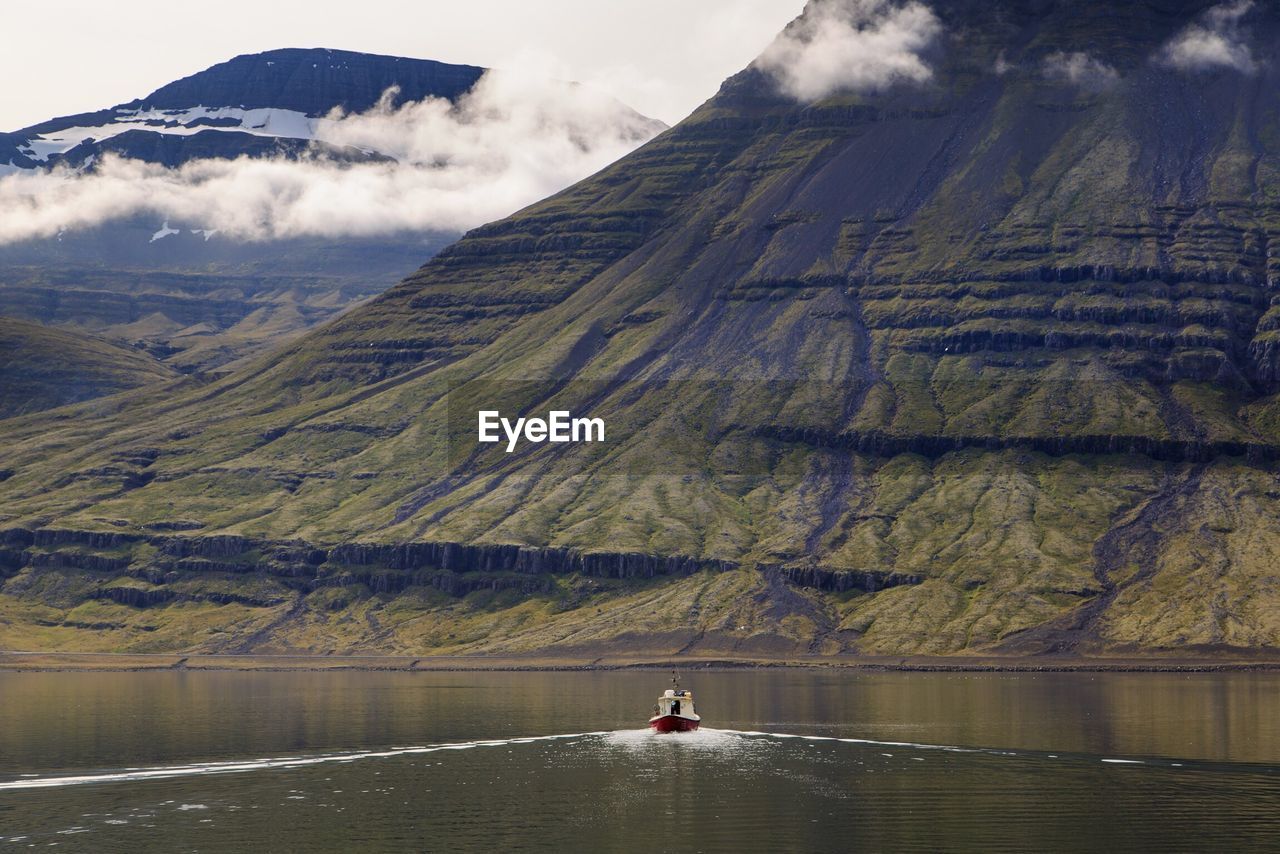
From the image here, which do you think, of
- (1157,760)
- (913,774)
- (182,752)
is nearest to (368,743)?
(182,752)

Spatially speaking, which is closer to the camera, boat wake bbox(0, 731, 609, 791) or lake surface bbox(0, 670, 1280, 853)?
lake surface bbox(0, 670, 1280, 853)

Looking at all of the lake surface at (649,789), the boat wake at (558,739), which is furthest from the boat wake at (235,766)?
the lake surface at (649,789)

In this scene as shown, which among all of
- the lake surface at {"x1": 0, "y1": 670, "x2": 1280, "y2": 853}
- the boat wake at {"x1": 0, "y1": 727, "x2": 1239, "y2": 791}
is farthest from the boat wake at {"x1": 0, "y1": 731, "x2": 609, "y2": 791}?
the lake surface at {"x1": 0, "y1": 670, "x2": 1280, "y2": 853}

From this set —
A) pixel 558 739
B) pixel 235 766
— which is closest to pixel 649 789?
pixel 558 739

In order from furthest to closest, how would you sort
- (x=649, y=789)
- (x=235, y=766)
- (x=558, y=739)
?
(x=558, y=739) < (x=235, y=766) < (x=649, y=789)

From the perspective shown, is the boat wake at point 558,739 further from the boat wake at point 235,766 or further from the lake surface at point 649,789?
the lake surface at point 649,789

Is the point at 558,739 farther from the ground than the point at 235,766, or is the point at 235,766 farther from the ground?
the point at 558,739

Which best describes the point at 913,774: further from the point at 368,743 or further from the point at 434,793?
the point at 368,743

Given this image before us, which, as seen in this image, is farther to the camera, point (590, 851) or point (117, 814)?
point (117, 814)

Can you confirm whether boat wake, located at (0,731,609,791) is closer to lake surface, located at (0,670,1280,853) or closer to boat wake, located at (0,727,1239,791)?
boat wake, located at (0,727,1239,791)

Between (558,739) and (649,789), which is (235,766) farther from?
(649,789)

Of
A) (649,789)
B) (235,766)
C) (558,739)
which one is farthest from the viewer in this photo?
(558,739)
